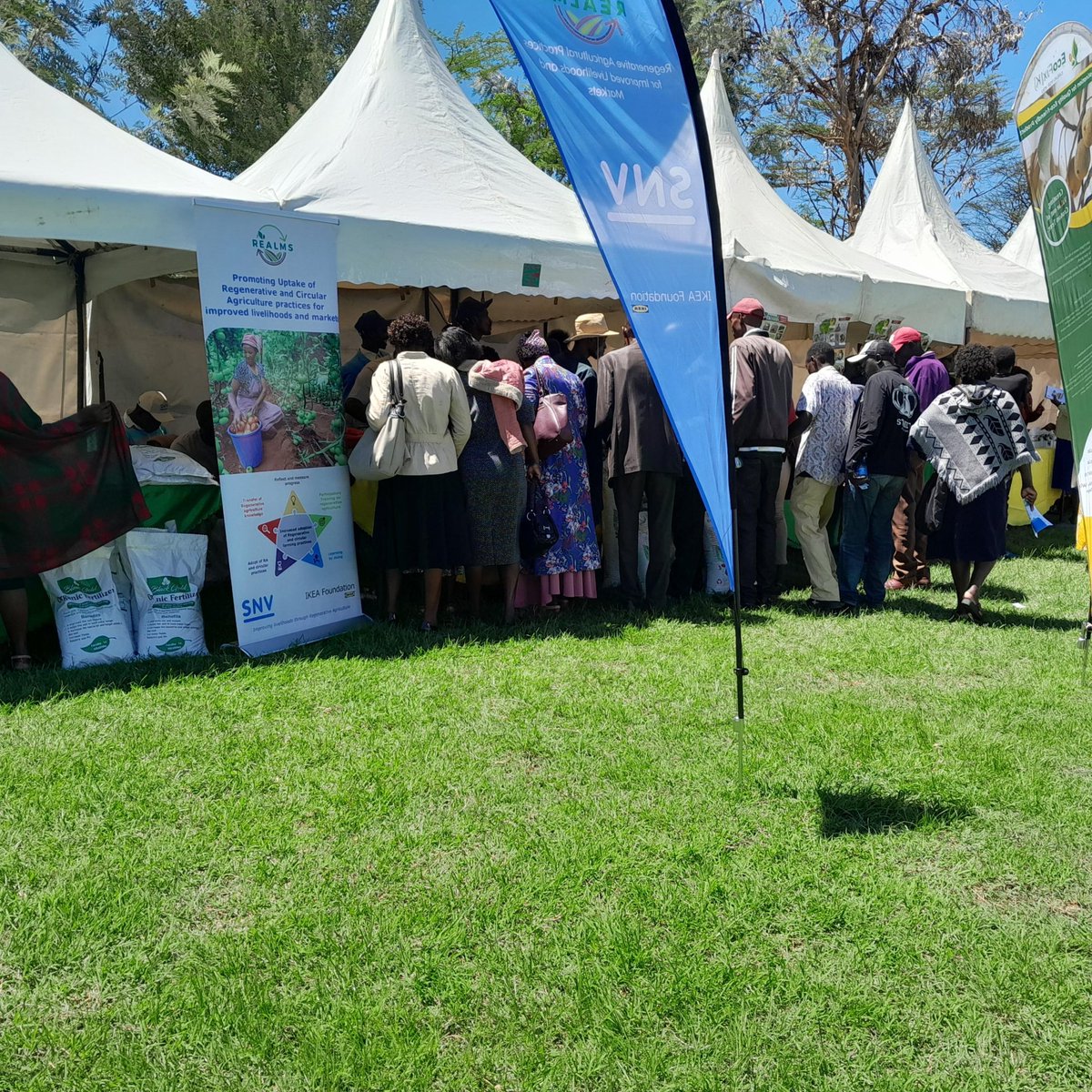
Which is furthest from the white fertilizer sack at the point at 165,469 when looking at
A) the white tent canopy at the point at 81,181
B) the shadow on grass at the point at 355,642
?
the white tent canopy at the point at 81,181

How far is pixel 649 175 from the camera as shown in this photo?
10.6ft

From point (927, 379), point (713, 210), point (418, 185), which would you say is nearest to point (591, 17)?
point (713, 210)

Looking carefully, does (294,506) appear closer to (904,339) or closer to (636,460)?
(636,460)

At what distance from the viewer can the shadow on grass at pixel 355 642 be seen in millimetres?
4840

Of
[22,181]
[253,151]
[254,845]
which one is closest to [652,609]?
[254,845]

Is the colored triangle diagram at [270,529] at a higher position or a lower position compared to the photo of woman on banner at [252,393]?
lower

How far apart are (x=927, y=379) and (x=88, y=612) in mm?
6441

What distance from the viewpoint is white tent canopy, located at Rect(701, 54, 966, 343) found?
26.3 ft

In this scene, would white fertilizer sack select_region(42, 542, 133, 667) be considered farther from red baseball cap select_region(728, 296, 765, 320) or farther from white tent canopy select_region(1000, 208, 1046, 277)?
white tent canopy select_region(1000, 208, 1046, 277)

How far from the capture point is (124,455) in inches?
216

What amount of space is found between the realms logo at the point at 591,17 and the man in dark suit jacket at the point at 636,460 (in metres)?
3.20

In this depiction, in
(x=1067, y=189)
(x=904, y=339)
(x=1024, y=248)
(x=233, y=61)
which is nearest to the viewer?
(x=1067, y=189)

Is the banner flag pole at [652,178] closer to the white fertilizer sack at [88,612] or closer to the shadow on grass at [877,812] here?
the shadow on grass at [877,812]

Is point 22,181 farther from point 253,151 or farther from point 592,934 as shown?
point 253,151
